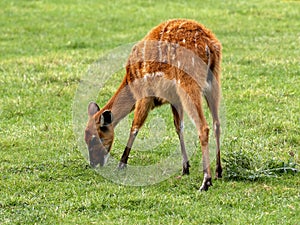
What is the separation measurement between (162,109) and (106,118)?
8.94ft

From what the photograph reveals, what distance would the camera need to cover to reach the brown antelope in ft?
24.3

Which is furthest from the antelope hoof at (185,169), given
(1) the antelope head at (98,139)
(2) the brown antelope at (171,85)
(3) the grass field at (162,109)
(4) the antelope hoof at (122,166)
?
(1) the antelope head at (98,139)

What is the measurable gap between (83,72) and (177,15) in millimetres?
5095

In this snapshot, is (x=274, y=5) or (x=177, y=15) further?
(x=274, y=5)

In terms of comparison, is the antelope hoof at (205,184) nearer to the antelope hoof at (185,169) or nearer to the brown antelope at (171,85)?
the brown antelope at (171,85)

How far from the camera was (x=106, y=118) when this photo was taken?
802 centimetres

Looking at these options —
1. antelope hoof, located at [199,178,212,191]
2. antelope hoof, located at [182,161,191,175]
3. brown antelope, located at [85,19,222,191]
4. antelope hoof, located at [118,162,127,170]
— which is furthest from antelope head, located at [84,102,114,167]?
antelope hoof, located at [199,178,212,191]

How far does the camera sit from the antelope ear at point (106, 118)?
7980mm

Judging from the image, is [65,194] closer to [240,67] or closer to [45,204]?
[45,204]

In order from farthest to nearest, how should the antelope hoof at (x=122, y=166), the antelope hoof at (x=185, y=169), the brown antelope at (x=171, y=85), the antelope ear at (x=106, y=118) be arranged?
the antelope hoof at (x=122, y=166), the antelope ear at (x=106, y=118), the antelope hoof at (x=185, y=169), the brown antelope at (x=171, y=85)

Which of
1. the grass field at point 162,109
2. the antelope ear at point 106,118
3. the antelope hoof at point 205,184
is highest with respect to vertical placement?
the antelope ear at point 106,118

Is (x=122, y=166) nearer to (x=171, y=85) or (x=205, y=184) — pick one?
(x=171, y=85)

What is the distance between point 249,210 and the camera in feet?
21.4

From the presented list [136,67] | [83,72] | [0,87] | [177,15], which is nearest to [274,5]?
[177,15]
